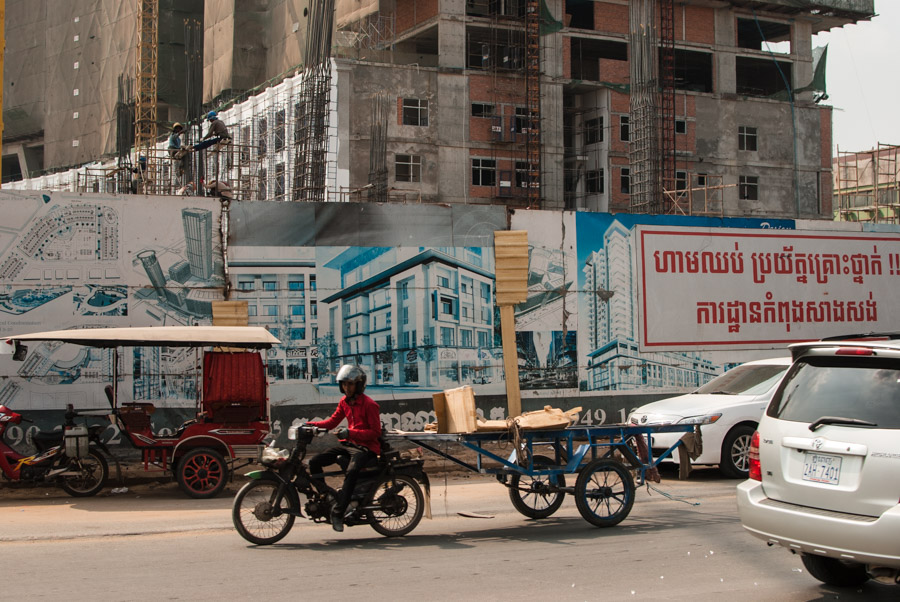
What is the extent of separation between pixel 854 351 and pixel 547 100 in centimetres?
5593

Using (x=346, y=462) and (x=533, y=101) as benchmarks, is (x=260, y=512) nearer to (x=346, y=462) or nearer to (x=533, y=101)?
(x=346, y=462)

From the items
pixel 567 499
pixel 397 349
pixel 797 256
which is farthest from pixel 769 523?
pixel 797 256

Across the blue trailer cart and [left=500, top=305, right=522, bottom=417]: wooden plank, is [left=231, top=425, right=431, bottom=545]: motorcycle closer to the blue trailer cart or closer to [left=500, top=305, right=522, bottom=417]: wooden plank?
the blue trailer cart

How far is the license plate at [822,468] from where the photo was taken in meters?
6.30

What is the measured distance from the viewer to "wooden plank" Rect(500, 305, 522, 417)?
16828mm

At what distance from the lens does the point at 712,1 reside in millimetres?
65625

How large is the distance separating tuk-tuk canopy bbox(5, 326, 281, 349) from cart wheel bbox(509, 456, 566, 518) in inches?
156

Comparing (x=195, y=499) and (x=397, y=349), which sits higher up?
(x=397, y=349)

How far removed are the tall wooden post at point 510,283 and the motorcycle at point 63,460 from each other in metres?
6.97

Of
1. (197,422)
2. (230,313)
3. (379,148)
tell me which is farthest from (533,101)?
(197,422)

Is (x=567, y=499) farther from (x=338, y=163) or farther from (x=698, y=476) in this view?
(x=338, y=163)

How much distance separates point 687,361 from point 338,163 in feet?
130

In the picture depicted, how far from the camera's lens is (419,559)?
331 inches

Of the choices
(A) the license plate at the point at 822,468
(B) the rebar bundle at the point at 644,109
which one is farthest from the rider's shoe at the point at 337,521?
(B) the rebar bundle at the point at 644,109
